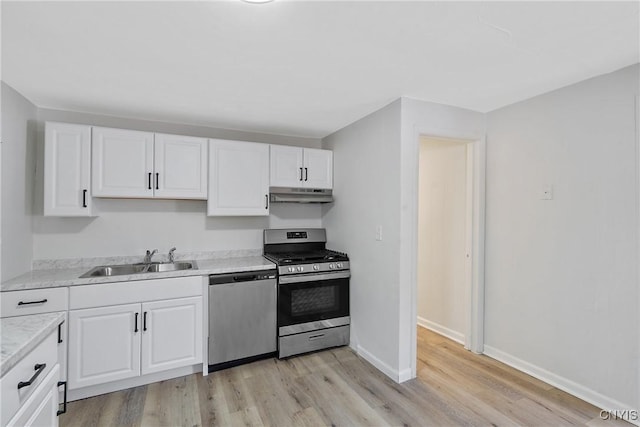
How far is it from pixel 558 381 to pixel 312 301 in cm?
209

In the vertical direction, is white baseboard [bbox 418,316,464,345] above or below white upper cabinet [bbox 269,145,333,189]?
below

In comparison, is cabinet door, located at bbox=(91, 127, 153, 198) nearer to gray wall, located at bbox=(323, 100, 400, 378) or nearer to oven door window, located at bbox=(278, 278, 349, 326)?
oven door window, located at bbox=(278, 278, 349, 326)

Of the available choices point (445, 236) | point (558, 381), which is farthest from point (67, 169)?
point (558, 381)

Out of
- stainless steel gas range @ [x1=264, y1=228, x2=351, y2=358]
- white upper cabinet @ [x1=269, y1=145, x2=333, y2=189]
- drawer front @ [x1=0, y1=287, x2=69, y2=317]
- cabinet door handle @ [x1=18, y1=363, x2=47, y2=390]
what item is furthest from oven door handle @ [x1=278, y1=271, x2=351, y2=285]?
cabinet door handle @ [x1=18, y1=363, x2=47, y2=390]

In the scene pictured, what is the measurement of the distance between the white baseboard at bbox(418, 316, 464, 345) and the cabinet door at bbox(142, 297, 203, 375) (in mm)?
2556

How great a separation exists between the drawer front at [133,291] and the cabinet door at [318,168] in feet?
5.10

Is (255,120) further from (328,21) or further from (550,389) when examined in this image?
(550,389)

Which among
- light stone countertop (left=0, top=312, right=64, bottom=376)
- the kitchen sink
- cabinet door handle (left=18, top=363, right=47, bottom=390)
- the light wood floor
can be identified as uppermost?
light stone countertop (left=0, top=312, right=64, bottom=376)

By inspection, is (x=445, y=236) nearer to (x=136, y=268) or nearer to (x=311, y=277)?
(x=311, y=277)

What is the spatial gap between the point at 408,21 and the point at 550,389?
2790 mm

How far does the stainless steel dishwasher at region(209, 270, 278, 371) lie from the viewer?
2.74 m

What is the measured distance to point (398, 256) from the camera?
2.58 m

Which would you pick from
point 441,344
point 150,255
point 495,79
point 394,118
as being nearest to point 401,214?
point 394,118

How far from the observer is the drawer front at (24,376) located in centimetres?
95
